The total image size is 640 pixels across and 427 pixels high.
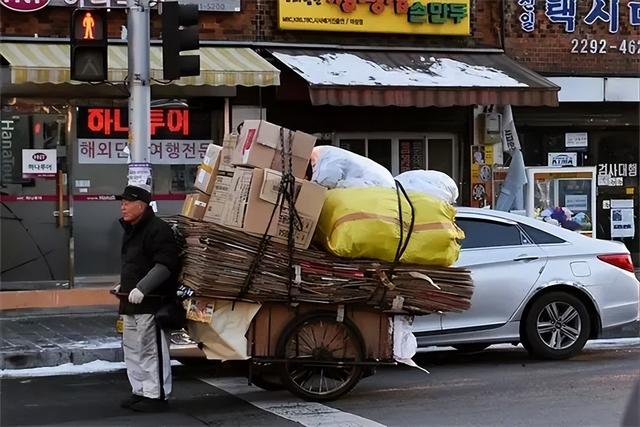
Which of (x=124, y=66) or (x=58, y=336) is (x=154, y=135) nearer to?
(x=124, y=66)

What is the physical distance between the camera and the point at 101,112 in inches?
543

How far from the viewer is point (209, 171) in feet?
25.0

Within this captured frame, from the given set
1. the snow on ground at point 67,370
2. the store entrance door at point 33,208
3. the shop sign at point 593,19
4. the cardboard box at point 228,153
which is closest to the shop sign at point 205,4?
the store entrance door at point 33,208

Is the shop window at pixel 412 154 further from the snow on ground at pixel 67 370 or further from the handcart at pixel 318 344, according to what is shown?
the handcart at pixel 318 344

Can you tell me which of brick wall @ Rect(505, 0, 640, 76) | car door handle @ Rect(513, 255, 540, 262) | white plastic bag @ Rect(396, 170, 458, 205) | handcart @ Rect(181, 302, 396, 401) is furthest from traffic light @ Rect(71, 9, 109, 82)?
brick wall @ Rect(505, 0, 640, 76)

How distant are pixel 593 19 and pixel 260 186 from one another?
1058 centimetres

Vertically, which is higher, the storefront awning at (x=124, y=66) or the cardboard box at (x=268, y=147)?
the storefront awning at (x=124, y=66)

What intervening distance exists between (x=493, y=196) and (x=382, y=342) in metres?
8.16

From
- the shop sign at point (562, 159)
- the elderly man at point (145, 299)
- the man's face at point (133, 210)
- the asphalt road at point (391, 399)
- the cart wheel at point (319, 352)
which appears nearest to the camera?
the asphalt road at point (391, 399)

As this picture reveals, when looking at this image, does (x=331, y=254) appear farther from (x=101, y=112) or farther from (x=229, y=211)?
(x=101, y=112)

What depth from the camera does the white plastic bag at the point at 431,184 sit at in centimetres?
788

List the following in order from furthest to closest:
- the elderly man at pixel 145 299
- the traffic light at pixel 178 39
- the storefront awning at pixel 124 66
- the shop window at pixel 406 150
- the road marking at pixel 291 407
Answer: the shop window at pixel 406 150 → the storefront awning at pixel 124 66 → the traffic light at pixel 178 39 → the elderly man at pixel 145 299 → the road marking at pixel 291 407

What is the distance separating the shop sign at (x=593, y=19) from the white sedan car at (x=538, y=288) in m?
6.87

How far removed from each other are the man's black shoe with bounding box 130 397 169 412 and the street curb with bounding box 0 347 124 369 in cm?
257
